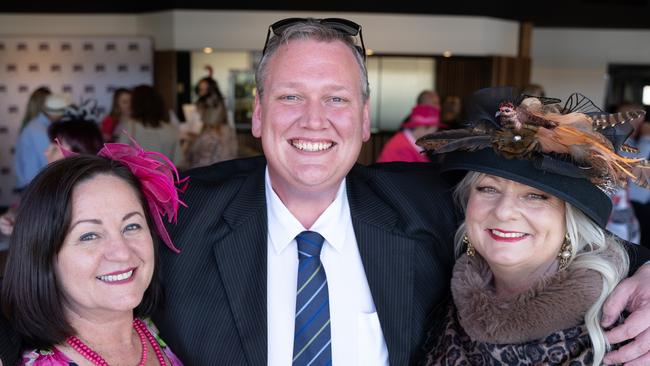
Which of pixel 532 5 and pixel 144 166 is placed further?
pixel 532 5

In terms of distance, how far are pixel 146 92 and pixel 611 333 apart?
186 inches

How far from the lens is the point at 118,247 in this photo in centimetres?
157

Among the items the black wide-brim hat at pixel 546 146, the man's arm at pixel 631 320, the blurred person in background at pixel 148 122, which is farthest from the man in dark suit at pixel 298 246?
the blurred person in background at pixel 148 122

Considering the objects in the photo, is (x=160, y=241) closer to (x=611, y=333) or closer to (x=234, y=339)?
(x=234, y=339)

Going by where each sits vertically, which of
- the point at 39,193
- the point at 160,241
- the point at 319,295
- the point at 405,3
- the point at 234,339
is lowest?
the point at 234,339

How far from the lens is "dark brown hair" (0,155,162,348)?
151cm

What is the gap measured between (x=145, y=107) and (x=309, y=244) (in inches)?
159

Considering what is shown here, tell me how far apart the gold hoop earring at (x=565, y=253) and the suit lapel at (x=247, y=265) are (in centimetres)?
79

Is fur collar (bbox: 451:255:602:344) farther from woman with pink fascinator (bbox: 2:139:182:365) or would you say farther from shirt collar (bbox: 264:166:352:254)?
woman with pink fascinator (bbox: 2:139:182:365)

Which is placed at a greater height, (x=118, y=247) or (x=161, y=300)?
(x=118, y=247)

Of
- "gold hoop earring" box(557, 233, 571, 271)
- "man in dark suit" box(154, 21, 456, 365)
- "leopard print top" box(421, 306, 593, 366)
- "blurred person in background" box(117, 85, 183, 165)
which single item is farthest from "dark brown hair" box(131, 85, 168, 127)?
"gold hoop earring" box(557, 233, 571, 271)

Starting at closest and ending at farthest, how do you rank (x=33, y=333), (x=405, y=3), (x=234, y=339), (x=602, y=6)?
(x=33, y=333) < (x=234, y=339) < (x=405, y=3) < (x=602, y=6)

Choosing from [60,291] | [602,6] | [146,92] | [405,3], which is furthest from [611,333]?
[602,6]

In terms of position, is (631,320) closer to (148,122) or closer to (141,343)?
(141,343)
